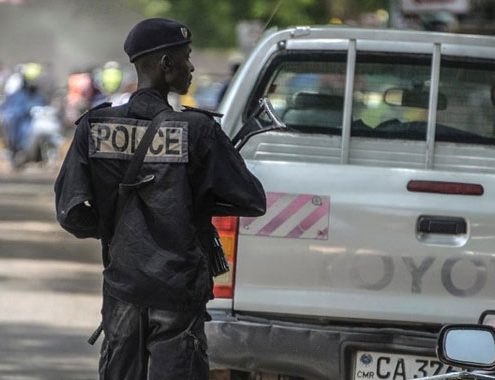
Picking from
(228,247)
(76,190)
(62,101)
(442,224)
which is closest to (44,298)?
(228,247)

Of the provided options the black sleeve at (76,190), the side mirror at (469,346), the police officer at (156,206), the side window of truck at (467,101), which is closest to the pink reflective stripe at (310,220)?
the side window of truck at (467,101)

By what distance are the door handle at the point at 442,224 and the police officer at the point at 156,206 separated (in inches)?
54.6

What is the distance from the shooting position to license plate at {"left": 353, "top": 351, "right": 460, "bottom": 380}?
19.8 ft

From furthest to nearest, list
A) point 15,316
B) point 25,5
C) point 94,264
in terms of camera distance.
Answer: point 25,5
point 94,264
point 15,316

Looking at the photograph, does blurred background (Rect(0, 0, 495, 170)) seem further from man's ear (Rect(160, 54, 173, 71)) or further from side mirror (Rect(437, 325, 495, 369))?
side mirror (Rect(437, 325, 495, 369))

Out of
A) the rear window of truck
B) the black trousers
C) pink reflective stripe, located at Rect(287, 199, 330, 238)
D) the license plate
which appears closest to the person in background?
the rear window of truck

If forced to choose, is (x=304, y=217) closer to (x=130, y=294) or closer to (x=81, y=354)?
(x=130, y=294)

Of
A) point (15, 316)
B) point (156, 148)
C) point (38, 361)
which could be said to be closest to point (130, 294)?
point (156, 148)

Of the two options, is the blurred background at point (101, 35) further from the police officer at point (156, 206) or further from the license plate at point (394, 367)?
the police officer at point (156, 206)

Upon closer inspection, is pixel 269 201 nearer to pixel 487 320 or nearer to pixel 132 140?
pixel 487 320

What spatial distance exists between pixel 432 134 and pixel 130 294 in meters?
2.21

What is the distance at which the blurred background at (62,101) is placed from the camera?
1040 cm

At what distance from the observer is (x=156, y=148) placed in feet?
16.0

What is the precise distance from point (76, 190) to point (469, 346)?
1.46m
